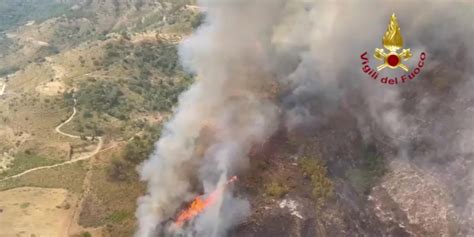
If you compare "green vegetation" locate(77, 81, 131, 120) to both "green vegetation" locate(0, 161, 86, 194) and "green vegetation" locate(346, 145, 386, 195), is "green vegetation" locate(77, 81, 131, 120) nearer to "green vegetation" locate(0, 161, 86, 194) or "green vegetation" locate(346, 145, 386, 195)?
"green vegetation" locate(0, 161, 86, 194)

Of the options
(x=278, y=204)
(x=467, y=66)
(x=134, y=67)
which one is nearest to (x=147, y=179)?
(x=278, y=204)

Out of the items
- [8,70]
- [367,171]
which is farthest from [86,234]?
[8,70]

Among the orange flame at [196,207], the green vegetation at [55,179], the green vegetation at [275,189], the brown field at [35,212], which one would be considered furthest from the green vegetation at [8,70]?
the orange flame at [196,207]

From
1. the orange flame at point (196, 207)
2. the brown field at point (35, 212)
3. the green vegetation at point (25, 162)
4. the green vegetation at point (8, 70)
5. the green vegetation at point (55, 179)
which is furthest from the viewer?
the green vegetation at point (8, 70)

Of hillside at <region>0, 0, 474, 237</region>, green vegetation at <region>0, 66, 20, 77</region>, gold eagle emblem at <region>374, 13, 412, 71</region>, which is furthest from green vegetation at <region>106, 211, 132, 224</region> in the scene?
green vegetation at <region>0, 66, 20, 77</region>

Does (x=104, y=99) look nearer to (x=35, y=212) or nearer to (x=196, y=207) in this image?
(x=35, y=212)

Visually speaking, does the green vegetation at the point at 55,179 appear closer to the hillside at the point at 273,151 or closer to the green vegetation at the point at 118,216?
the hillside at the point at 273,151
